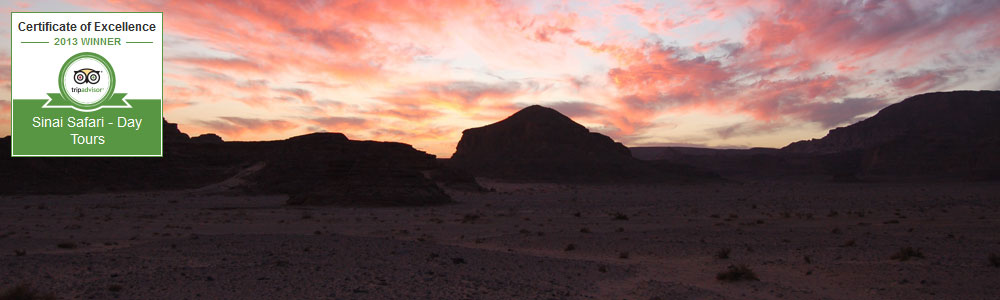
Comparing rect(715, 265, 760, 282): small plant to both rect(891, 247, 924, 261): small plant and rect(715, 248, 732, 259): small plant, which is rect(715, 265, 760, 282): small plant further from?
rect(891, 247, 924, 261): small plant

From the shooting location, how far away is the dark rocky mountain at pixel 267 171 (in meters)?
41.2

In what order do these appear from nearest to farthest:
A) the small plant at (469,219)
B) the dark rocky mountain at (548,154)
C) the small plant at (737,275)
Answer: the small plant at (737,275)
the small plant at (469,219)
the dark rocky mountain at (548,154)

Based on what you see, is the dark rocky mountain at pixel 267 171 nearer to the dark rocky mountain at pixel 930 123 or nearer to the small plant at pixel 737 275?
the small plant at pixel 737 275

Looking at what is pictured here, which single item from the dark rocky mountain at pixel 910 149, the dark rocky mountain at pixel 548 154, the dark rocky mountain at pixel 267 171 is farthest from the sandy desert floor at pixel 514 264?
the dark rocky mountain at pixel 910 149

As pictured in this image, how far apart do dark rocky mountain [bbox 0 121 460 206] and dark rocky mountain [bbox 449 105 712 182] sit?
4420 centimetres

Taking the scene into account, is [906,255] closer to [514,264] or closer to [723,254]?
[723,254]

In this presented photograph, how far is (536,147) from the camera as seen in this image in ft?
402

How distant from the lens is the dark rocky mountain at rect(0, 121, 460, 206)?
4116cm

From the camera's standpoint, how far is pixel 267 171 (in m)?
63.6

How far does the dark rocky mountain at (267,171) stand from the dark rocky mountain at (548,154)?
145ft

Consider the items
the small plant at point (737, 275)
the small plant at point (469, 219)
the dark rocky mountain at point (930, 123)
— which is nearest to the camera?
the small plant at point (737, 275)

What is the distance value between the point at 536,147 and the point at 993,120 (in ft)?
368

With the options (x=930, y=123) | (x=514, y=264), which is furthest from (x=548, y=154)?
(x=514, y=264)

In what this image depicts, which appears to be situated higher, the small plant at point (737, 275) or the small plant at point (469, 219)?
the small plant at point (469, 219)
